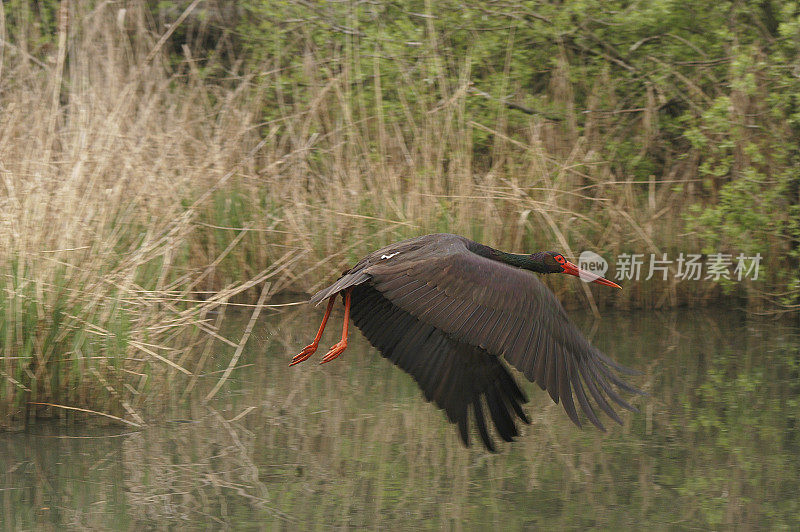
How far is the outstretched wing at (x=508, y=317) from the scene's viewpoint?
159 inches

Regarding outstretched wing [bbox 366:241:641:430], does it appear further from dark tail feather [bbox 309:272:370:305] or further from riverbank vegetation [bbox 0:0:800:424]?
riverbank vegetation [bbox 0:0:800:424]

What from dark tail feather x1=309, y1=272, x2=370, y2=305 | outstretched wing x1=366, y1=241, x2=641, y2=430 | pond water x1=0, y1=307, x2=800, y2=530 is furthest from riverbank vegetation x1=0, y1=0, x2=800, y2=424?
outstretched wing x1=366, y1=241, x2=641, y2=430

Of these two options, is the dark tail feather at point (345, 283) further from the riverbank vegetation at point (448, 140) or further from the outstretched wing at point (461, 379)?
the riverbank vegetation at point (448, 140)

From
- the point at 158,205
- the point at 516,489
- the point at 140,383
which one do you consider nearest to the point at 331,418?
the point at 140,383

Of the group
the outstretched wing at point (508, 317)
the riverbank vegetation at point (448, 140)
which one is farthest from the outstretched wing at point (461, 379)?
the riverbank vegetation at point (448, 140)

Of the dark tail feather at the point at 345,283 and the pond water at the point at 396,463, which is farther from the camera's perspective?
the dark tail feather at the point at 345,283

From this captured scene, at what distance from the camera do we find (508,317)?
13.7 feet

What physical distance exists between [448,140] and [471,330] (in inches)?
157

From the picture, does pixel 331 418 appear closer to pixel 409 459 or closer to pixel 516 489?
pixel 409 459

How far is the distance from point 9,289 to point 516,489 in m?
2.46

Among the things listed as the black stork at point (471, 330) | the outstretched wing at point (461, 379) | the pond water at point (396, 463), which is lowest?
the pond water at point (396, 463)

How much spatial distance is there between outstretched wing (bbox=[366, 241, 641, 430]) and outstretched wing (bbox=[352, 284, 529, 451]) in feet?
1.24

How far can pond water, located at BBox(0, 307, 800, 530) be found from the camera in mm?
4289

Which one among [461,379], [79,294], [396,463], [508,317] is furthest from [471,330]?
[79,294]
